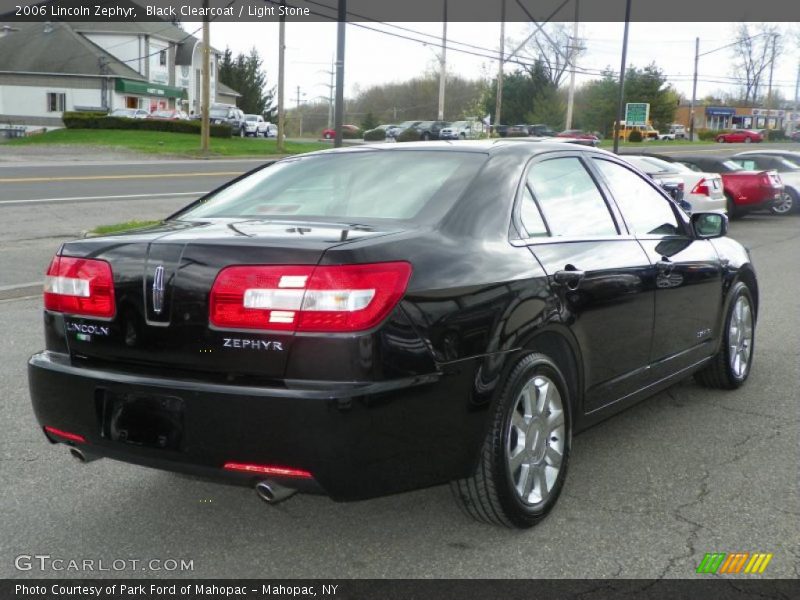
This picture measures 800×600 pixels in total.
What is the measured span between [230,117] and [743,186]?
47.6 m

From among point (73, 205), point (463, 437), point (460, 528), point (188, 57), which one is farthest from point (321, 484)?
point (188, 57)

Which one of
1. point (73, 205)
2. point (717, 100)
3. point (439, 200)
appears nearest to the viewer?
point (439, 200)

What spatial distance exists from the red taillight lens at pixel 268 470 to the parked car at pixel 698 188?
1467 centimetres

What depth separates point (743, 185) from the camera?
20.0 metres

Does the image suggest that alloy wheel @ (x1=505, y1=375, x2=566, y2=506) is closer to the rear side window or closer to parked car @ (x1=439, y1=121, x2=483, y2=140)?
the rear side window

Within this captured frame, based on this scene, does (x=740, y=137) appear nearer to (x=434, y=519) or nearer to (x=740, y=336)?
(x=740, y=336)

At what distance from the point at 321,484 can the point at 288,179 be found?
1785 millimetres

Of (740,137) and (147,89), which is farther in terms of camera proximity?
(740,137)

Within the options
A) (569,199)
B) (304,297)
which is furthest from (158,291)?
(569,199)

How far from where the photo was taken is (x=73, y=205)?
18297 millimetres

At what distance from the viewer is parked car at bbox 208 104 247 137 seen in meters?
61.6

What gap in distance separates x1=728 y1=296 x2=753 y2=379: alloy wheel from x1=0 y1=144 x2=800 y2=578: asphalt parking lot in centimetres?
74

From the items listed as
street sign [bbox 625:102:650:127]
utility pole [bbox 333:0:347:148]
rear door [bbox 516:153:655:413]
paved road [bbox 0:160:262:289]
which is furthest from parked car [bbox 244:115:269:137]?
rear door [bbox 516:153:655:413]

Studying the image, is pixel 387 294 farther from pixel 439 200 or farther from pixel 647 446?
pixel 647 446
